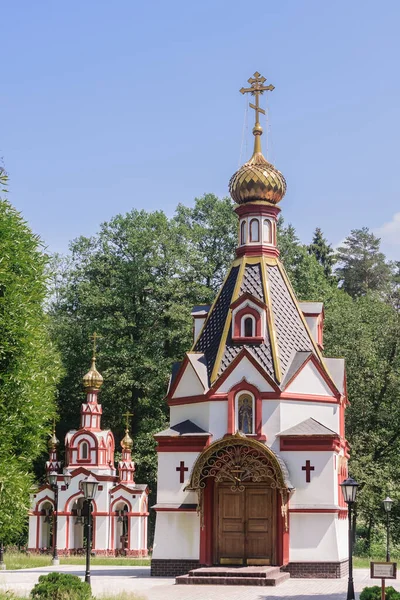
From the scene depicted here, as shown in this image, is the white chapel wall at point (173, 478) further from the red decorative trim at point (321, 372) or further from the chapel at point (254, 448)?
the red decorative trim at point (321, 372)

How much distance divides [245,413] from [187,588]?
18.1ft

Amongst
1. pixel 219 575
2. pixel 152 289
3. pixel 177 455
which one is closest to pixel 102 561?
pixel 177 455

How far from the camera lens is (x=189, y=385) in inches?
955

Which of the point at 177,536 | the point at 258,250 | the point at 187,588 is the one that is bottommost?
the point at 187,588

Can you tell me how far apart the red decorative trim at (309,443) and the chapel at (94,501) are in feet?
45.0

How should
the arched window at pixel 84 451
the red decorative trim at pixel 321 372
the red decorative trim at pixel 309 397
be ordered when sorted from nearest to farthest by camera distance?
the red decorative trim at pixel 309 397
the red decorative trim at pixel 321 372
the arched window at pixel 84 451

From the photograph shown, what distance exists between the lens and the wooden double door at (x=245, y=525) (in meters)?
22.3

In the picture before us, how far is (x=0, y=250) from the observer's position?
1727cm

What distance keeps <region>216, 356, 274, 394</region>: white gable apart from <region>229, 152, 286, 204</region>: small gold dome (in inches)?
220

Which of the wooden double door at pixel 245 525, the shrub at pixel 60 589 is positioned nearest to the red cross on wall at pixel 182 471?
the wooden double door at pixel 245 525

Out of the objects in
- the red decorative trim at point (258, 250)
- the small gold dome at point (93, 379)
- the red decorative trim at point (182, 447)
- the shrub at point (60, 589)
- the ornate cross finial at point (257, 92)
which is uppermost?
the ornate cross finial at point (257, 92)

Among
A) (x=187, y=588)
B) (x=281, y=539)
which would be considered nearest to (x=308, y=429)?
(x=281, y=539)

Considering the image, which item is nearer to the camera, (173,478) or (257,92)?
(173,478)

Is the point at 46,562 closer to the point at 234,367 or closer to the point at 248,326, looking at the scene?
the point at 234,367
